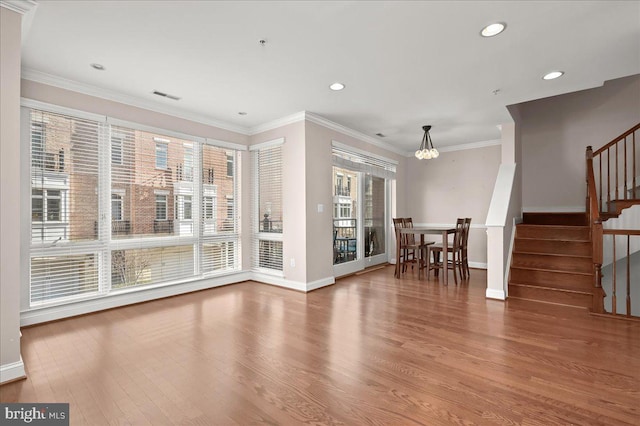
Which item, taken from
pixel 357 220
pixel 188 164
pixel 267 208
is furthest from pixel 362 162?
pixel 188 164

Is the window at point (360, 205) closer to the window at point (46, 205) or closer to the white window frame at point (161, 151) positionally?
the white window frame at point (161, 151)

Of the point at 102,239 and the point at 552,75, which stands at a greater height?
the point at 552,75

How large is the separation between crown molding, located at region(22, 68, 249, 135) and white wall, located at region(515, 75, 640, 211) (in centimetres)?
540

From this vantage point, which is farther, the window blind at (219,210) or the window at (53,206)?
the window blind at (219,210)

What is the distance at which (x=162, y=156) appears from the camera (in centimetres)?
421

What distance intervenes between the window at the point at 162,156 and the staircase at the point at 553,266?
5.08 metres

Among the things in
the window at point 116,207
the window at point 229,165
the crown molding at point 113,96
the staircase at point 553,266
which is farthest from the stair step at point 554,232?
the window at point 116,207

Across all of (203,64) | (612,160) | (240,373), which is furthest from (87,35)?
(612,160)

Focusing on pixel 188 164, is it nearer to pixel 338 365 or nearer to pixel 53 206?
pixel 53 206

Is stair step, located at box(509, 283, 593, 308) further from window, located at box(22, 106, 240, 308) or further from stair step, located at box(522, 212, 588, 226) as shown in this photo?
window, located at box(22, 106, 240, 308)

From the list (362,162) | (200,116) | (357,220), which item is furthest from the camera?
(357,220)

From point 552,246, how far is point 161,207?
5.69 meters

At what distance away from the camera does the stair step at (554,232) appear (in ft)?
14.7

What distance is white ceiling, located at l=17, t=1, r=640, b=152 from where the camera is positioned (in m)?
2.23
